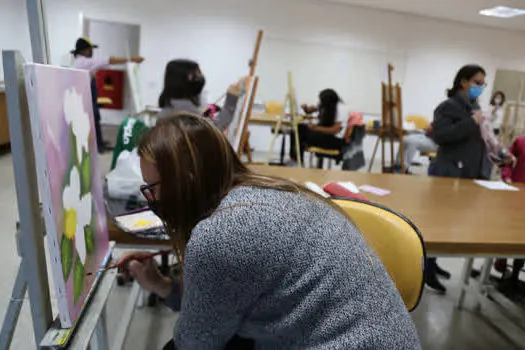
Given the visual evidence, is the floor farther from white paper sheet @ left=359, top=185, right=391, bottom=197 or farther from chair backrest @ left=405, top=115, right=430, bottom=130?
chair backrest @ left=405, top=115, right=430, bottom=130

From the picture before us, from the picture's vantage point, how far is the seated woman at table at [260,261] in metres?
0.62

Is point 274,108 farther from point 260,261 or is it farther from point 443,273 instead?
point 260,261

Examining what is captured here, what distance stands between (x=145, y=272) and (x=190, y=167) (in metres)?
0.41

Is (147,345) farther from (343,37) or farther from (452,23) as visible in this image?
(452,23)

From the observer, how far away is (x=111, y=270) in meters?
0.96

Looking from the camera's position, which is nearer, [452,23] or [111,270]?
[111,270]

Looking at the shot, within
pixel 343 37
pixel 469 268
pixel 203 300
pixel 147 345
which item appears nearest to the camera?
pixel 203 300

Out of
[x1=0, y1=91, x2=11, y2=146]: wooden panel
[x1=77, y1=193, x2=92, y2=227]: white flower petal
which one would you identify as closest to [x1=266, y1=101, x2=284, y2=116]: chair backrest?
[x1=77, y1=193, x2=92, y2=227]: white flower petal

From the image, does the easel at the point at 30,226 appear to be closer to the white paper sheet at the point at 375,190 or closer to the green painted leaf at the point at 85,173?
the green painted leaf at the point at 85,173

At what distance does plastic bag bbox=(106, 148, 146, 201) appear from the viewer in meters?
1.20

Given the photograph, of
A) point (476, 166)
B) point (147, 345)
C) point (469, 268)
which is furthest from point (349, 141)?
point (147, 345)

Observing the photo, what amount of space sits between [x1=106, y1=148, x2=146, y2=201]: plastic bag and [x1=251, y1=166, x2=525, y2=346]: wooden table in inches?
26.1

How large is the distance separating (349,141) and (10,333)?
11.9 feet

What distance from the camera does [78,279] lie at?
30.1 inches
